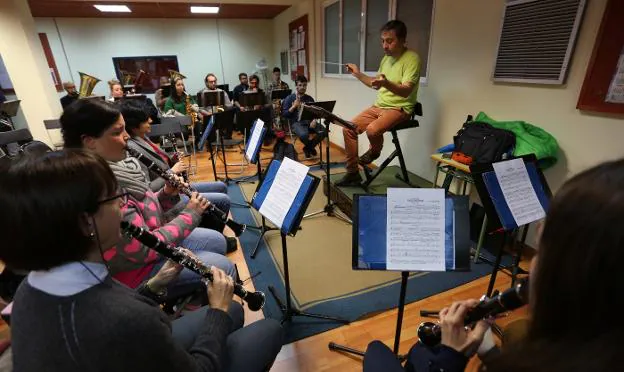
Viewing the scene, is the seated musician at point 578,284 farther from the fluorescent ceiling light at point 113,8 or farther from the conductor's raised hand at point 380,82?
the fluorescent ceiling light at point 113,8

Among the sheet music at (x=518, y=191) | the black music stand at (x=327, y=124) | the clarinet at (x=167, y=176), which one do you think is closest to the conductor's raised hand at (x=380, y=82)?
the black music stand at (x=327, y=124)

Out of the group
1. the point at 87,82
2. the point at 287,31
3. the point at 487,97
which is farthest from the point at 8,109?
the point at 487,97

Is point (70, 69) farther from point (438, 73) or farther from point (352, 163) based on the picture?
point (438, 73)

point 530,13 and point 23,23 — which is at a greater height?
point 23,23

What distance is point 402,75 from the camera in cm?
303

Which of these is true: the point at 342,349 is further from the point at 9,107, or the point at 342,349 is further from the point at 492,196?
the point at 9,107

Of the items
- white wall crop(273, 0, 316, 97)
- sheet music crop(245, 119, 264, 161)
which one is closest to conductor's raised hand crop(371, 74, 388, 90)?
sheet music crop(245, 119, 264, 161)

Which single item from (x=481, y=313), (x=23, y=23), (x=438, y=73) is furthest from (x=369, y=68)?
(x=23, y=23)

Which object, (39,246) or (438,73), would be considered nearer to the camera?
(39,246)

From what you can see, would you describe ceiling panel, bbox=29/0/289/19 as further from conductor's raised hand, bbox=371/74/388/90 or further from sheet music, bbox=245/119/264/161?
conductor's raised hand, bbox=371/74/388/90

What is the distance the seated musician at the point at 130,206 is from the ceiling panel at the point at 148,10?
576 cm

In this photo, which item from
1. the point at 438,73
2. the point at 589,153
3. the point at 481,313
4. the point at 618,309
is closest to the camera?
the point at 618,309

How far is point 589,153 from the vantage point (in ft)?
6.95

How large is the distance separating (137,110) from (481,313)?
2.36 meters
